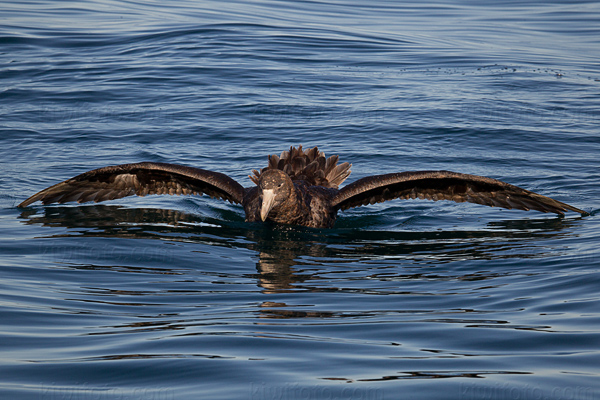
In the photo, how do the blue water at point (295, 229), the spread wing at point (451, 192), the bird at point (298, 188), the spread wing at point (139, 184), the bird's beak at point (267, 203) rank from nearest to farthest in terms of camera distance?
1. the blue water at point (295, 229)
2. the bird's beak at point (267, 203)
3. the bird at point (298, 188)
4. the spread wing at point (451, 192)
5. the spread wing at point (139, 184)

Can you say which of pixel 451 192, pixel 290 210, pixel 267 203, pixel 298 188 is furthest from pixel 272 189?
pixel 451 192

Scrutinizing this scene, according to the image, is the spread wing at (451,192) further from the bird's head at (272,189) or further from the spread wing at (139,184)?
the spread wing at (139,184)

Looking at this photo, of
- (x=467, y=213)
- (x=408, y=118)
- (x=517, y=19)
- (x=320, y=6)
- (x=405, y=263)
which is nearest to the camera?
(x=405, y=263)

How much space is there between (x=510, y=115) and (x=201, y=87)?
6.59m

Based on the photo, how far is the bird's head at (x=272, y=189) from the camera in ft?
26.5

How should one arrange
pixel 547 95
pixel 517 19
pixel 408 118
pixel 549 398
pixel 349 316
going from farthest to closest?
1. pixel 517 19
2. pixel 547 95
3. pixel 408 118
4. pixel 349 316
5. pixel 549 398

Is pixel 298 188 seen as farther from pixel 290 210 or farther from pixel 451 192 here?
pixel 451 192

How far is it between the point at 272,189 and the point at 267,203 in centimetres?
21

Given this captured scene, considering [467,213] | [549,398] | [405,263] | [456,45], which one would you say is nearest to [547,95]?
[456,45]

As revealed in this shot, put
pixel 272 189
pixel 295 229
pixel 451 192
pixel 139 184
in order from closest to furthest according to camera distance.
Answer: pixel 272 189, pixel 295 229, pixel 451 192, pixel 139 184

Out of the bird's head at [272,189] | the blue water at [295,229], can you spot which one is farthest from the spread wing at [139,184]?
the bird's head at [272,189]

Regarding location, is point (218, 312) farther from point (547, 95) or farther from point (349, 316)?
point (547, 95)

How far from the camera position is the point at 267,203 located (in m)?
8.07

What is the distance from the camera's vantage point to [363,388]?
4.11 meters
